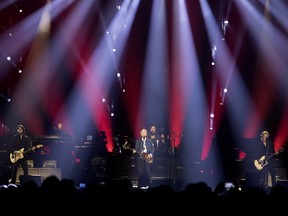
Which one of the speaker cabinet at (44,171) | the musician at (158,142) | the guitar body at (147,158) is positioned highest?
the musician at (158,142)

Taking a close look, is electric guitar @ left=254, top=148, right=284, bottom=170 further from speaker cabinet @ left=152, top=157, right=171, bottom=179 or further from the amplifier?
the amplifier

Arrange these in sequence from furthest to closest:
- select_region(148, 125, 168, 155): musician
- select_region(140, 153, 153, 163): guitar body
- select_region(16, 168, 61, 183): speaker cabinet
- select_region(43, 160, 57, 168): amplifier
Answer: select_region(148, 125, 168, 155): musician → select_region(43, 160, 57, 168): amplifier → select_region(16, 168, 61, 183): speaker cabinet → select_region(140, 153, 153, 163): guitar body

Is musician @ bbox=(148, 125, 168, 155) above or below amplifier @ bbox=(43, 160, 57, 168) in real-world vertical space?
above

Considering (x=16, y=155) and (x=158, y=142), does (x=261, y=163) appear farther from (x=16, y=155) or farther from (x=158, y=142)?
(x=16, y=155)

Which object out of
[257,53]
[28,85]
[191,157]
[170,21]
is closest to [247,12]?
[257,53]

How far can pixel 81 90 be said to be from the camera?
17.2 meters

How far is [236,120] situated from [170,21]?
4276mm

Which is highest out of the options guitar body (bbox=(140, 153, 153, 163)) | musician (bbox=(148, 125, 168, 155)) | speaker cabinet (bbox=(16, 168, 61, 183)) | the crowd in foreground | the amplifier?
musician (bbox=(148, 125, 168, 155))

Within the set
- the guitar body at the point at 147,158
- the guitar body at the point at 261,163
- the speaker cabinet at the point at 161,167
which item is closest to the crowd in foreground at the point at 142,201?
the guitar body at the point at 261,163

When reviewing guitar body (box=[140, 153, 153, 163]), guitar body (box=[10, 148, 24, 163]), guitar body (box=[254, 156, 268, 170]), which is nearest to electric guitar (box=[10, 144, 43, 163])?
guitar body (box=[10, 148, 24, 163])

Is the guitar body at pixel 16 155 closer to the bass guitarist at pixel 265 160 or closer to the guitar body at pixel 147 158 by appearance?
the guitar body at pixel 147 158

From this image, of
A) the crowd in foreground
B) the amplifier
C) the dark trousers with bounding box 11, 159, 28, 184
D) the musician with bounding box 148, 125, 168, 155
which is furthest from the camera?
the musician with bounding box 148, 125, 168, 155

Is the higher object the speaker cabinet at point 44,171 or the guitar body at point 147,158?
the guitar body at point 147,158

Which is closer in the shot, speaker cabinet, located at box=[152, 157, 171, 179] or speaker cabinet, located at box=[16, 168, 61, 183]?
speaker cabinet, located at box=[16, 168, 61, 183]
